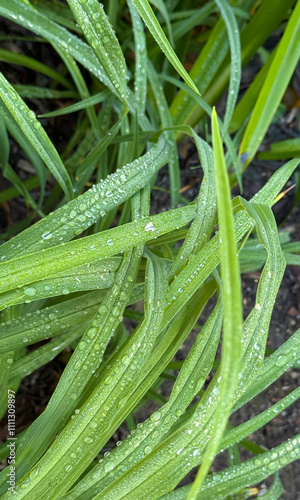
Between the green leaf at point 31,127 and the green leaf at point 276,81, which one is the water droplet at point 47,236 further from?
the green leaf at point 276,81

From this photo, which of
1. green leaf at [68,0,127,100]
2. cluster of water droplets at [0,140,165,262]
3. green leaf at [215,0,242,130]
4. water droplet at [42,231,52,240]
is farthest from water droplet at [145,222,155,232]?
green leaf at [215,0,242,130]

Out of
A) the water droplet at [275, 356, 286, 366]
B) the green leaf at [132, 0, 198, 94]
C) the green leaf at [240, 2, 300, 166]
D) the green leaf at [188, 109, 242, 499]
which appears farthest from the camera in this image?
the green leaf at [240, 2, 300, 166]

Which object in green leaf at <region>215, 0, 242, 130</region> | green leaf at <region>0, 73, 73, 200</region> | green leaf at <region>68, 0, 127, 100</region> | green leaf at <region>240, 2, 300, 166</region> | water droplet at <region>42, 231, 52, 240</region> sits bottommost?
water droplet at <region>42, 231, 52, 240</region>

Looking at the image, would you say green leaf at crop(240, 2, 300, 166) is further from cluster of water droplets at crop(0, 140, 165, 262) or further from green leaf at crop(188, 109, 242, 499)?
green leaf at crop(188, 109, 242, 499)

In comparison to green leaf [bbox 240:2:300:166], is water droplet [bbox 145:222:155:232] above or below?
below

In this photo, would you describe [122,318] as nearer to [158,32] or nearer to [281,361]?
[281,361]

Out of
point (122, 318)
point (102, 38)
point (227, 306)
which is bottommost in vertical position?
point (227, 306)

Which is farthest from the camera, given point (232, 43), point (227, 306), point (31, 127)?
point (232, 43)

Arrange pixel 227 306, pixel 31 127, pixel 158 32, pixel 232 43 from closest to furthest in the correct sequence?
pixel 227 306, pixel 158 32, pixel 31 127, pixel 232 43

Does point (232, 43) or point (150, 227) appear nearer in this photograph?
point (150, 227)

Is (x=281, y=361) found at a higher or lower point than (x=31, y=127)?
lower

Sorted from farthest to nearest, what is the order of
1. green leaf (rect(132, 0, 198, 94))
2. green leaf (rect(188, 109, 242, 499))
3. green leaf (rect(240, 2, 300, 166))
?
green leaf (rect(240, 2, 300, 166)) → green leaf (rect(132, 0, 198, 94)) → green leaf (rect(188, 109, 242, 499))

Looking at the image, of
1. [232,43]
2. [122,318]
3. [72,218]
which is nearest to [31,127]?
[72,218]
